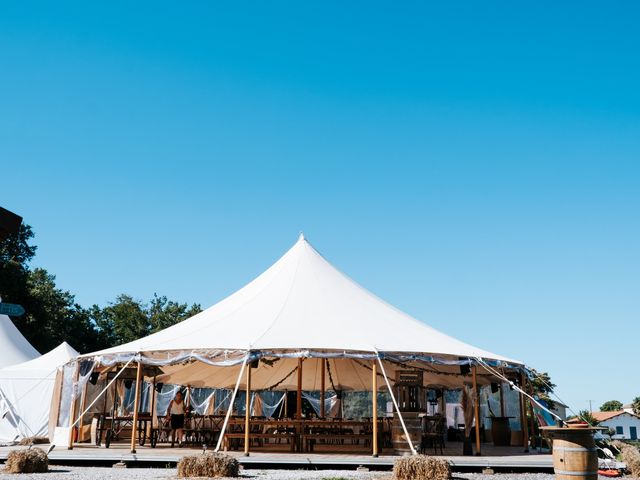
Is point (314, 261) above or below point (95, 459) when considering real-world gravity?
above

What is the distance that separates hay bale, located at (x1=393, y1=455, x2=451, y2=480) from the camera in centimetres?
794

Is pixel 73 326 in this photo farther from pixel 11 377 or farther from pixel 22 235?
pixel 11 377

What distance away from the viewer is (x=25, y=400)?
17703 mm

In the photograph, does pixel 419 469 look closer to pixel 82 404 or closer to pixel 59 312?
pixel 82 404

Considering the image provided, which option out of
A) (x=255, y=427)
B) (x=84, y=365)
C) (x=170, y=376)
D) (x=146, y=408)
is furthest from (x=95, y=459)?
(x=146, y=408)

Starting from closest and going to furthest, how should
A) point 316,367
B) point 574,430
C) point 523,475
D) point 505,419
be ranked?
point 574,430, point 523,475, point 505,419, point 316,367

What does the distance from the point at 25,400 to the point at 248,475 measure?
11486 millimetres

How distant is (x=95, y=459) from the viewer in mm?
10219

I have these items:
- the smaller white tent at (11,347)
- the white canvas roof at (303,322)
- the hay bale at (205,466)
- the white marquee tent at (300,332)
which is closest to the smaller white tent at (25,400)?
the smaller white tent at (11,347)

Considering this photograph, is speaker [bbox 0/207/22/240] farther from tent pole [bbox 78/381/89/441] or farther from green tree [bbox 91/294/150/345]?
green tree [bbox 91/294/150/345]

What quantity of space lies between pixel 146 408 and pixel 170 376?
5463mm

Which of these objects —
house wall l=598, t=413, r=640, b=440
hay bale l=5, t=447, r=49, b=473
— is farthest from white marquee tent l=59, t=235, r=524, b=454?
house wall l=598, t=413, r=640, b=440

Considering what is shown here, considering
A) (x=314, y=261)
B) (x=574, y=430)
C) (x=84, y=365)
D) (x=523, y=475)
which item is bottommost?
(x=523, y=475)

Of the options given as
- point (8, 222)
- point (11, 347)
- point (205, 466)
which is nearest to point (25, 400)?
point (11, 347)
